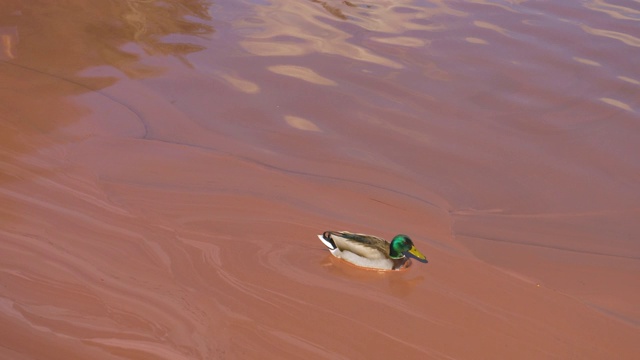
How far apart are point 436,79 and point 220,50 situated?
8.21 ft

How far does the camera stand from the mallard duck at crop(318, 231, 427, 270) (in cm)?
563

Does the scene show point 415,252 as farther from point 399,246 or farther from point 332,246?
point 332,246

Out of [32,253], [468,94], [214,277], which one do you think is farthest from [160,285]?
[468,94]

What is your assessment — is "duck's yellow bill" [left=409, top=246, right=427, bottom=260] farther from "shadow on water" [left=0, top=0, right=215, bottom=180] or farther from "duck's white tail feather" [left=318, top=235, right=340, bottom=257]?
"shadow on water" [left=0, top=0, right=215, bottom=180]

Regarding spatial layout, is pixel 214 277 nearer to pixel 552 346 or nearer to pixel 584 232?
pixel 552 346

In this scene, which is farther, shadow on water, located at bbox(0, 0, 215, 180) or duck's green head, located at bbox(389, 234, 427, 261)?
shadow on water, located at bbox(0, 0, 215, 180)

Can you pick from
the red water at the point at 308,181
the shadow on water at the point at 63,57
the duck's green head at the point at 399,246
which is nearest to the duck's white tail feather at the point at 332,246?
the red water at the point at 308,181

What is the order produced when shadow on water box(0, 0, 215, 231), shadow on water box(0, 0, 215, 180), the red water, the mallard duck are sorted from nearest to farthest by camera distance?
1. the red water
2. the mallard duck
3. shadow on water box(0, 0, 215, 231)
4. shadow on water box(0, 0, 215, 180)

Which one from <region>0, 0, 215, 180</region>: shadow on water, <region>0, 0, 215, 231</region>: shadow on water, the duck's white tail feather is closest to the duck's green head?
the duck's white tail feather

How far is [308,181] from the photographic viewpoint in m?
6.88

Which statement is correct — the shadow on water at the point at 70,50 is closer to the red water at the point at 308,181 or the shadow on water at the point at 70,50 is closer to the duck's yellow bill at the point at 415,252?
the red water at the point at 308,181

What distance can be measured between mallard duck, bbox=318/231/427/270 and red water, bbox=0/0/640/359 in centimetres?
12

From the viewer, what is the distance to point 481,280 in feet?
19.0

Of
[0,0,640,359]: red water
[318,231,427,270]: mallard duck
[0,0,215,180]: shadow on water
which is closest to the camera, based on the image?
[0,0,640,359]: red water
